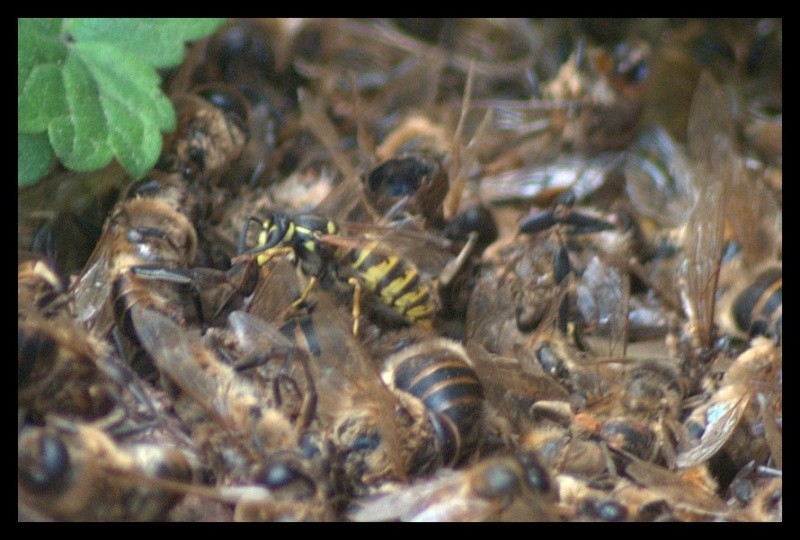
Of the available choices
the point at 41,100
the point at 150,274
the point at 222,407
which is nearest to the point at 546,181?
the point at 150,274

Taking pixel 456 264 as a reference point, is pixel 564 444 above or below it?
below

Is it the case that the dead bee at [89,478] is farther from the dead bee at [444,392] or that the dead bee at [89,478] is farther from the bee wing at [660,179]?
the bee wing at [660,179]

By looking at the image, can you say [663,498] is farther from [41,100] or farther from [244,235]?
[41,100]

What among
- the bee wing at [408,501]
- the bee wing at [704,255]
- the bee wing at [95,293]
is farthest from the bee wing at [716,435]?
the bee wing at [95,293]

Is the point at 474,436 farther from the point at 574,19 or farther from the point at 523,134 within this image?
the point at 574,19

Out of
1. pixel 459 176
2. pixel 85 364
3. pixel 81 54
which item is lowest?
pixel 85 364

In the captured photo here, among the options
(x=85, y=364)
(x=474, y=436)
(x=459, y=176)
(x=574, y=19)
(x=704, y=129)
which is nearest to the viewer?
(x=85, y=364)
